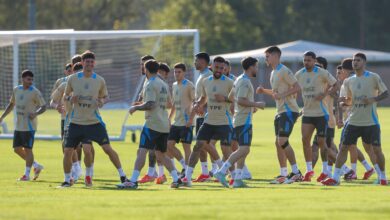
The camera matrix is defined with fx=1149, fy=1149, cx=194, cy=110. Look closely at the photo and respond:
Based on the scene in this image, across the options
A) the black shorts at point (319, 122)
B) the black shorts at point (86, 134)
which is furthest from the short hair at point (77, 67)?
the black shorts at point (319, 122)

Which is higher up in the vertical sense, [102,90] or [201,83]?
[201,83]

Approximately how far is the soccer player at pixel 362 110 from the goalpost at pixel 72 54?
13.6m

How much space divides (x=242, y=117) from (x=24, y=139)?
5.25m

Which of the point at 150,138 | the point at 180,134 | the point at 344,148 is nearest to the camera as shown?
the point at 150,138

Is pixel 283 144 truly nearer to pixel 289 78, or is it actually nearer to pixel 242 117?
pixel 289 78

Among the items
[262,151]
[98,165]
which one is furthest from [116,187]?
[262,151]

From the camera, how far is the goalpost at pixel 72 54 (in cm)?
3441

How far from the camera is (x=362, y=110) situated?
1864 centimetres

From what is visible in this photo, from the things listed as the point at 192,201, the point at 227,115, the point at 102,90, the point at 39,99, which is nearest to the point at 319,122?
the point at 227,115

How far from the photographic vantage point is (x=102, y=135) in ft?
60.7

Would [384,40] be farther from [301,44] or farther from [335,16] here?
[301,44]

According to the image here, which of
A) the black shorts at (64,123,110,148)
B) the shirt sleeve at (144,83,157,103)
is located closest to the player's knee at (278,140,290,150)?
the shirt sleeve at (144,83,157,103)

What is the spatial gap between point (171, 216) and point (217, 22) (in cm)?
7399

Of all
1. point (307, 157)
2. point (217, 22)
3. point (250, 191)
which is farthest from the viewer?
point (217, 22)
